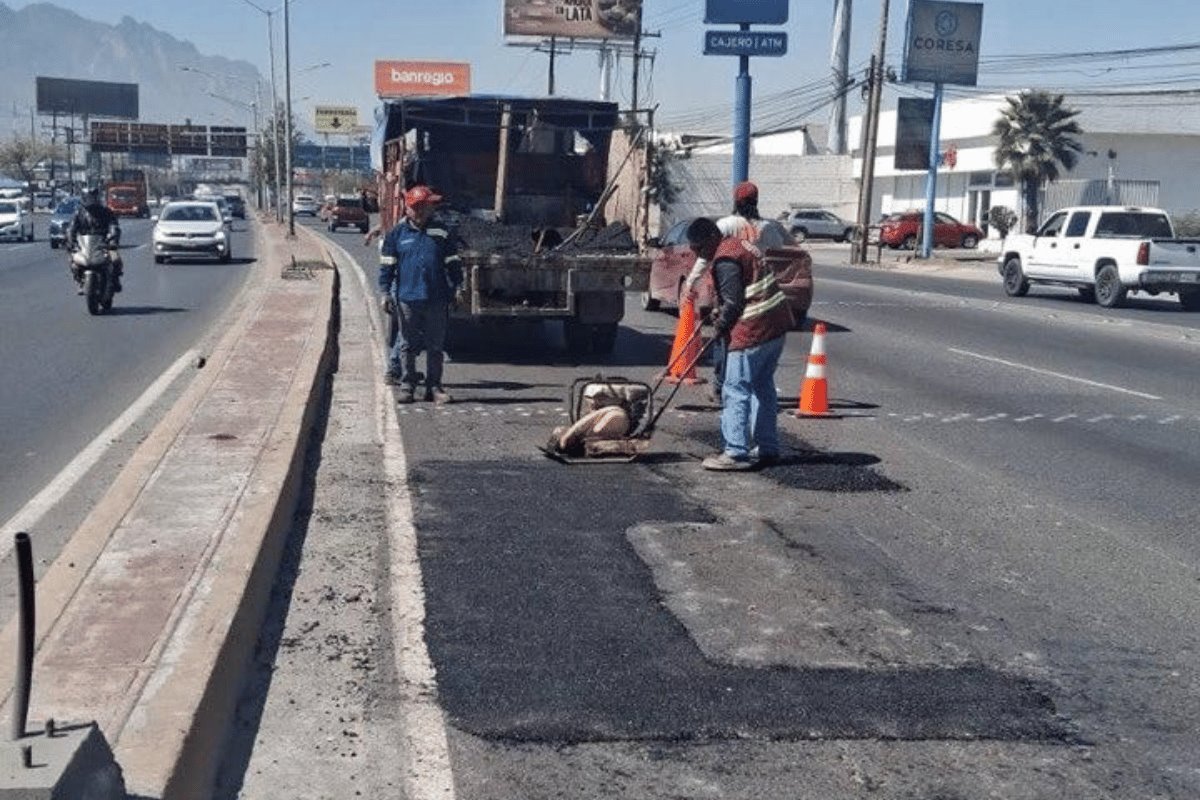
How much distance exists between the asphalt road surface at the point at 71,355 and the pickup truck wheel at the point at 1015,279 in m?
16.0

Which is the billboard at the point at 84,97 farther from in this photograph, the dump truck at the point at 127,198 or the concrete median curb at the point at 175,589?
the concrete median curb at the point at 175,589

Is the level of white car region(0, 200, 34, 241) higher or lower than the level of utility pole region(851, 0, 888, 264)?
lower

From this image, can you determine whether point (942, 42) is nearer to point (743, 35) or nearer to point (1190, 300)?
point (743, 35)

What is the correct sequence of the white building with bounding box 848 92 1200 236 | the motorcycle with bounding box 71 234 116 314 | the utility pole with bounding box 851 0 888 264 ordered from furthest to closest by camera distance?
the white building with bounding box 848 92 1200 236, the utility pole with bounding box 851 0 888 264, the motorcycle with bounding box 71 234 116 314

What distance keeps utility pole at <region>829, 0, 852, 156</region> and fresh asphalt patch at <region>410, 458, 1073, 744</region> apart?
7282cm

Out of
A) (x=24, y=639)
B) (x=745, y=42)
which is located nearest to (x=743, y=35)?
(x=745, y=42)

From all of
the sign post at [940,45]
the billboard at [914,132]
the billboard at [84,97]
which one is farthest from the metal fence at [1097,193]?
the billboard at [84,97]

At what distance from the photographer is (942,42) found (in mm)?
55094

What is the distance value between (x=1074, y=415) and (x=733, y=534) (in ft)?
20.3

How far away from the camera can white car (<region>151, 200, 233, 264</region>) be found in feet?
123

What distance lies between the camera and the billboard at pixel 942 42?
5475 cm

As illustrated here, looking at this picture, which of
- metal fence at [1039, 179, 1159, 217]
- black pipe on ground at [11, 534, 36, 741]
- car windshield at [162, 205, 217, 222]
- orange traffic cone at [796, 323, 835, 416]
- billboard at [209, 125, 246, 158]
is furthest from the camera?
billboard at [209, 125, 246, 158]

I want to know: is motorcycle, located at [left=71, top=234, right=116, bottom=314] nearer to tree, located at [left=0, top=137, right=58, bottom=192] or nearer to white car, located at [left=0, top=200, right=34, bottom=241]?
white car, located at [left=0, top=200, right=34, bottom=241]

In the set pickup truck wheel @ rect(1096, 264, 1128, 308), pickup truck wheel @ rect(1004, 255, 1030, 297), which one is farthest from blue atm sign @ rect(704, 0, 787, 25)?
pickup truck wheel @ rect(1096, 264, 1128, 308)
